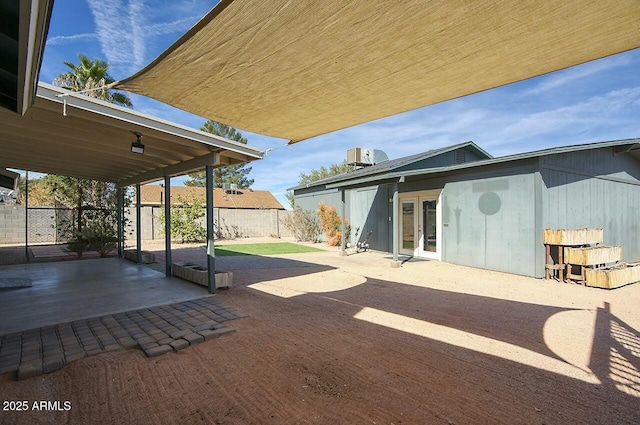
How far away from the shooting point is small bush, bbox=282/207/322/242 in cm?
1712

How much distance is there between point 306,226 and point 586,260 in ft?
41.4

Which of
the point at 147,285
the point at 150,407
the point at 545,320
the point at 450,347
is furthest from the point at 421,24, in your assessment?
the point at 147,285

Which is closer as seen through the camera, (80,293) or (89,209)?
(80,293)

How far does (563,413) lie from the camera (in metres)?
2.20

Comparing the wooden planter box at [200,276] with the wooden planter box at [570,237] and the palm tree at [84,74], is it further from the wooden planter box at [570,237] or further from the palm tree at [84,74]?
the palm tree at [84,74]

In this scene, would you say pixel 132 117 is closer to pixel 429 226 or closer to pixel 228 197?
pixel 429 226

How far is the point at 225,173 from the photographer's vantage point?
33062 mm

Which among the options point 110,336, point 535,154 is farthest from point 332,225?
point 110,336

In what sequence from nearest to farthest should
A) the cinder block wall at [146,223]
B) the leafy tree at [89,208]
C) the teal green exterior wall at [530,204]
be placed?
the teal green exterior wall at [530,204] → the leafy tree at [89,208] → the cinder block wall at [146,223]

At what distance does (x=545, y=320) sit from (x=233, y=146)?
5313 millimetres

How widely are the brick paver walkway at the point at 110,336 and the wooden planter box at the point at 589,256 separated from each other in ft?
22.9

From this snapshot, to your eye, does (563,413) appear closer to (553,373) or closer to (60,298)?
(553,373)

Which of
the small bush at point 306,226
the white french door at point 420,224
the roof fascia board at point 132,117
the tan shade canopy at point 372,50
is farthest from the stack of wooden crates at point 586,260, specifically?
the small bush at point 306,226

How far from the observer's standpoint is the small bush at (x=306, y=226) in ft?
56.2
